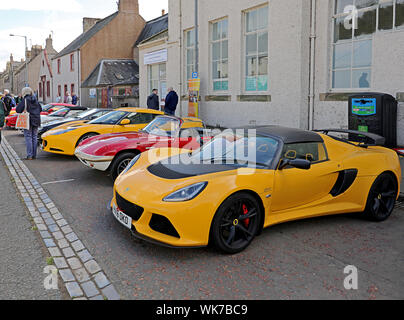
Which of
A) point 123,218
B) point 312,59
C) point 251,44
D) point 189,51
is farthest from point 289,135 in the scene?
point 189,51

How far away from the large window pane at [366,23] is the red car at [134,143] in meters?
5.48

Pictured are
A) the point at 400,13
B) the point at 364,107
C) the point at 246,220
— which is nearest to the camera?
the point at 246,220

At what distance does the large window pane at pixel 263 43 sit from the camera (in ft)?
46.9

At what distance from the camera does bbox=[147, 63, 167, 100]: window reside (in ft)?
73.4

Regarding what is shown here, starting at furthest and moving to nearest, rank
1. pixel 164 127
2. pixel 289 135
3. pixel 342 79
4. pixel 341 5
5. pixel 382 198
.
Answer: pixel 342 79, pixel 341 5, pixel 164 127, pixel 382 198, pixel 289 135

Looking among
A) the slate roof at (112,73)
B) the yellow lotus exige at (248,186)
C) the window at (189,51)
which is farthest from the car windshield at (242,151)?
the slate roof at (112,73)

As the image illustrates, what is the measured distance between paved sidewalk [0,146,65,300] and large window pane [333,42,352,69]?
9.36m

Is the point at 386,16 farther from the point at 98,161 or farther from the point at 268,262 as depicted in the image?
the point at 268,262

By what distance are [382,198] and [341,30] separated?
7.49 m

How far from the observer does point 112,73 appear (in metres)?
36.9

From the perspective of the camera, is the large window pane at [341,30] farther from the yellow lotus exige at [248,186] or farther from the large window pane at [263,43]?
the yellow lotus exige at [248,186]

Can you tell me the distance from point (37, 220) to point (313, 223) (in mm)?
3694

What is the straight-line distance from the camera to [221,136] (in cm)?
557

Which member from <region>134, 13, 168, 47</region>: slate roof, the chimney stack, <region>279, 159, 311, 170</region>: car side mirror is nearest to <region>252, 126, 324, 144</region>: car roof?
<region>279, 159, 311, 170</region>: car side mirror
